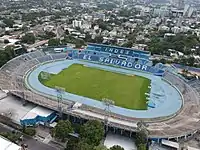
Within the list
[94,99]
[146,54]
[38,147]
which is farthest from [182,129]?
[146,54]

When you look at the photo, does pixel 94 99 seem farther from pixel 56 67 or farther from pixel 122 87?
pixel 56 67

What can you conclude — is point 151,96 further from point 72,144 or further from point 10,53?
point 10,53

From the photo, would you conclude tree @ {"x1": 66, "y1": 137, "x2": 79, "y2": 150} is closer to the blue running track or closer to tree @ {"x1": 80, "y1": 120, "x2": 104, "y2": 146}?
tree @ {"x1": 80, "y1": 120, "x2": 104, "y2": 146}

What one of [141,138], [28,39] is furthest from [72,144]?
[28,39]

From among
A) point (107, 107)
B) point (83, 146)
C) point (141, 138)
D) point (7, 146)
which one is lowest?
point (107, 107)

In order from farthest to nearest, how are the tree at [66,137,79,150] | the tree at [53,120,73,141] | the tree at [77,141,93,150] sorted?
the tree at [53,120,73,141], the tree at [66,137,79,150], the tree at [77,141,93,150]

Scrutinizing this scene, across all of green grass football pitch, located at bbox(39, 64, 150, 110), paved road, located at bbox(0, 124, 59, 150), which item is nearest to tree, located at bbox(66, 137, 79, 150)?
paved road, located at bbox(0, 124, 59, 150)
